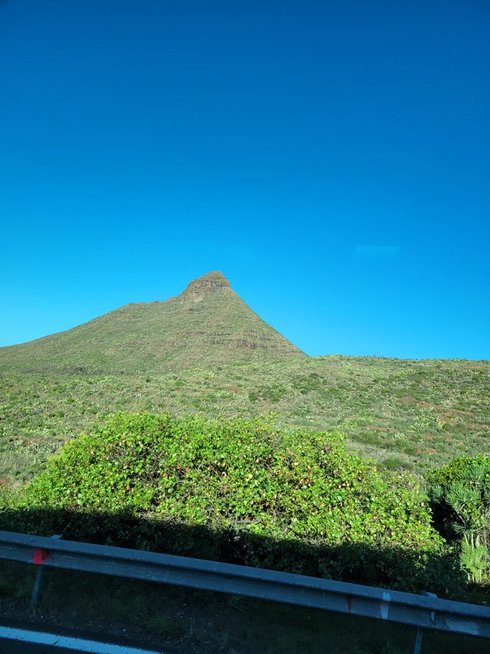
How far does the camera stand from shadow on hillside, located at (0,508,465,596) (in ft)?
15.4

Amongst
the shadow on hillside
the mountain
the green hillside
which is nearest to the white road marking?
the shadow on hillside

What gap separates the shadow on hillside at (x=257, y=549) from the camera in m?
4.68

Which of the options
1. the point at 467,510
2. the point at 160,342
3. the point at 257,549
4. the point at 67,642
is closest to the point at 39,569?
the point at 67,642

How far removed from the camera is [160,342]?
9538 centimetres

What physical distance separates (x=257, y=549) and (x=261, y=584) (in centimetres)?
148

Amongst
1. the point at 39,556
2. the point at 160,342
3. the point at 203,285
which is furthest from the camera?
the point at 203,285

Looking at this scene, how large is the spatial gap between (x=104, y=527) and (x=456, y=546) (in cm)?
553

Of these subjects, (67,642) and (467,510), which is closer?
(67,642)

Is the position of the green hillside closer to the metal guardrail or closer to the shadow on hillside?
the shadow on hillside

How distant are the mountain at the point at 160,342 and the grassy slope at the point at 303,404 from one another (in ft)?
111

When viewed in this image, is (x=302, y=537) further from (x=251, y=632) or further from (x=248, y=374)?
(x=248, y=374)

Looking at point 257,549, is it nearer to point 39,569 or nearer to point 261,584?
point 261,584

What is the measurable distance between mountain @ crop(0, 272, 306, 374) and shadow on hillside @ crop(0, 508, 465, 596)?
63465mm

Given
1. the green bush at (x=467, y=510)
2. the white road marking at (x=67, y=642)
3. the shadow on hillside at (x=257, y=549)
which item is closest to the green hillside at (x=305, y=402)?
the shadow on hillside at (x=257, y=549)
